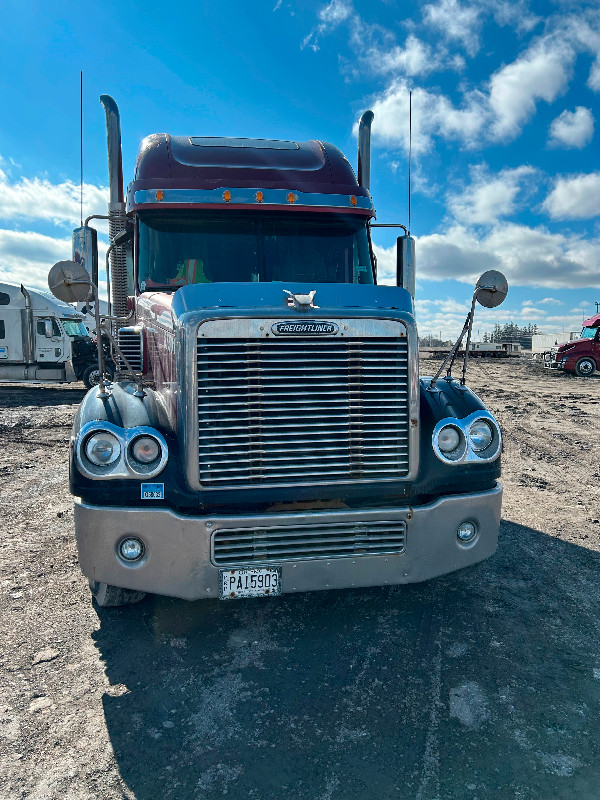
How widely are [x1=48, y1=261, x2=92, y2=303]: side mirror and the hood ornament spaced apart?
1.40 m

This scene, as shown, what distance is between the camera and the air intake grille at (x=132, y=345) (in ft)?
17.0

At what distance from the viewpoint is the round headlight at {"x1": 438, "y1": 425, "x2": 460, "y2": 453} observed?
3.87 m

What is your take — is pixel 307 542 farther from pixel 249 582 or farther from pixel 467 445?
pixel 467 445

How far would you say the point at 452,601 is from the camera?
4.39 metres

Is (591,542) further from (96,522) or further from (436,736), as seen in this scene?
(96,522)

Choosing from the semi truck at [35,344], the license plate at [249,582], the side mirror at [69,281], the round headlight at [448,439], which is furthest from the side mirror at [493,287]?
the semi truck at [35,344]

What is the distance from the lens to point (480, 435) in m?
3.96

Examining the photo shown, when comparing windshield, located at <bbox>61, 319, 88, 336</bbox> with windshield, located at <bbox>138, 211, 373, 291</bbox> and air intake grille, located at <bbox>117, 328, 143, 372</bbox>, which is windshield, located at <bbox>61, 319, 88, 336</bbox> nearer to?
air intake grille, located at <bbox>117, 328, 143, 372</bbox>

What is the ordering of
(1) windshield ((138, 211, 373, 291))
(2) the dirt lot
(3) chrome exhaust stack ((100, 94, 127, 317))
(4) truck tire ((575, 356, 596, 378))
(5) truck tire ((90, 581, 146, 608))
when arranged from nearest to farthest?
(2) the dirt lot → (5) truck tire ((90, 581, 146, 608)) → (1) windshield ((138, 211, 373, 291)) → (3) chrome exhaust stack ((100, 94, 127, 317)) → (4) truck tire ((575, 356, 596, 378))

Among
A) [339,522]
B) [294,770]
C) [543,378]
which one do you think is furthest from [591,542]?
[543,378]

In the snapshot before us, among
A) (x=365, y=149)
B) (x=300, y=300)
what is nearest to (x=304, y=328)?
(x=300, y=300)

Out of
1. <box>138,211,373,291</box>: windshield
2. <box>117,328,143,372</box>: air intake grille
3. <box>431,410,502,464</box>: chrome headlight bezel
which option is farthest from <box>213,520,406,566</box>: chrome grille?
<box>138,211,373,291</box>: windshield

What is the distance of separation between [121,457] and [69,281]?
4.36ft

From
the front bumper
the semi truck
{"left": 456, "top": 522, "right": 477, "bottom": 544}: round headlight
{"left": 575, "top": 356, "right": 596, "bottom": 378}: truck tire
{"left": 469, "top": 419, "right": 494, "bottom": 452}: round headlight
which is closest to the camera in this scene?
the front bumper
